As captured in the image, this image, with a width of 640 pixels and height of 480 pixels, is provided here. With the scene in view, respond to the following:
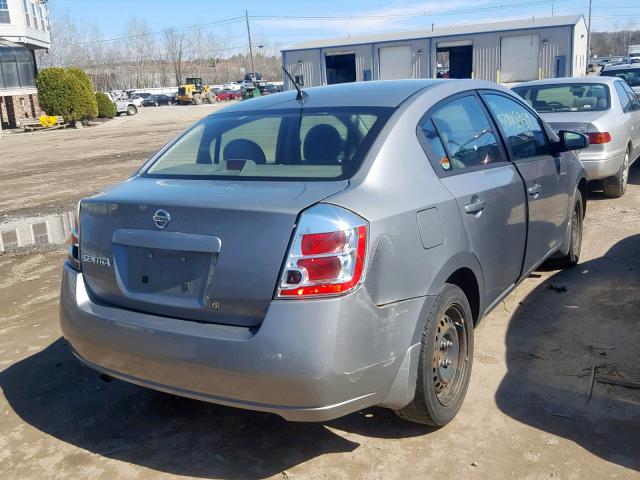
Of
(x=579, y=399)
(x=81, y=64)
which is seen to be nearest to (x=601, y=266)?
(x=579, y=399)

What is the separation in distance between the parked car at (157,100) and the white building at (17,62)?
30.2 metres

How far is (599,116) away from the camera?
26.6ft

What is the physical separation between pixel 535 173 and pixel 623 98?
5592 mm

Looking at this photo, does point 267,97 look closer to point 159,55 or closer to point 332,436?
point 332,436

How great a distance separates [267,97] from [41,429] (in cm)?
242

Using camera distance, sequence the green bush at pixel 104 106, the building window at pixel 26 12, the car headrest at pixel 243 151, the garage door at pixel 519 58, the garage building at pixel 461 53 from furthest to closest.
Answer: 1. the garage door at pixel 519 58
2. the garage building at pixel 461 53
3. the green bush at pixel 104 106
4. the building window at pixel 26 12
5. the car headrest at pixel 243 151

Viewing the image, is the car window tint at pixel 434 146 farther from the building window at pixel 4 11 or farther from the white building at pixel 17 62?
the building window at pixel 4 11

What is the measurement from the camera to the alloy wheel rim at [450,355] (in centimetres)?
331

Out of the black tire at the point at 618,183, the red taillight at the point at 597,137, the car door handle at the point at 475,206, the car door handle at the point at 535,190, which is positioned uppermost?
the car door handle at the point at 475,206

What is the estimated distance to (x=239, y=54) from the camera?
15950 centimetres

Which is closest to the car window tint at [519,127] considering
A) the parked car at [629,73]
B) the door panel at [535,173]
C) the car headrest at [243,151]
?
the door panel at [535,173]

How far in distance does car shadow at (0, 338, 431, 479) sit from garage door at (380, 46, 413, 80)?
49327 mm

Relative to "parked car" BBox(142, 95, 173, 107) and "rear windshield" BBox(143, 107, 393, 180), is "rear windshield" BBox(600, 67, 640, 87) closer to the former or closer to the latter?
"rear windshield" BBox(143, 107, 393, 180)

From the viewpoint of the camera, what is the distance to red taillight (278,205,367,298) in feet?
8.75
